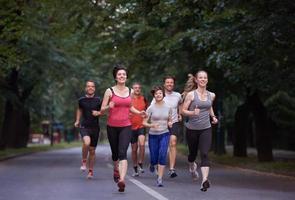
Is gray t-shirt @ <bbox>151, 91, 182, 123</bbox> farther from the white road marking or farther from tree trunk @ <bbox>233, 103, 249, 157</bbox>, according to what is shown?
tree trunk @ <bbox>233, 103, 249, 157</bbox>

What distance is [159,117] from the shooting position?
1379 centimetres

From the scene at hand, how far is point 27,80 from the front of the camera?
36.2m

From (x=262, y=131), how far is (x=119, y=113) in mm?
12833

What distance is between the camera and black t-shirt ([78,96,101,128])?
48.0ft

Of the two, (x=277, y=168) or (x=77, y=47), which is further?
(x=77, y=47)

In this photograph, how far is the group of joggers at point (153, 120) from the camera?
12008 millimetres

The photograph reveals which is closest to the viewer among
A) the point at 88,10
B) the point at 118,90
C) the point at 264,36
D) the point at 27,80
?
the point at 118,90

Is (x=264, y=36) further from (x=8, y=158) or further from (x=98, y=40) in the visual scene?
(x=8, y=158)

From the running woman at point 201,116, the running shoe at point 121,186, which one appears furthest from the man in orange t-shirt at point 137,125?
the running shoe at point 121,186

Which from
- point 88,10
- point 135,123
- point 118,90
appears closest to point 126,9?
point 88,10

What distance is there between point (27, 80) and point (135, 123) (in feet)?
68.8

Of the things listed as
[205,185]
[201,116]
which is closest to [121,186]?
[205,185]

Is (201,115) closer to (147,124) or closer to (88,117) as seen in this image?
(147,124)

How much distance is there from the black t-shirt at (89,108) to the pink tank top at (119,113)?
2.60 m
